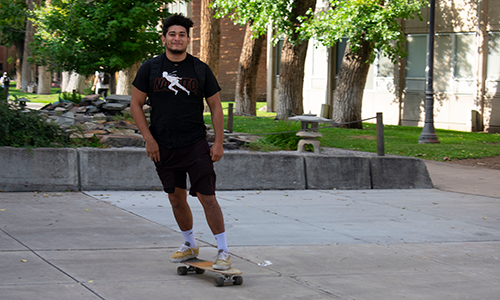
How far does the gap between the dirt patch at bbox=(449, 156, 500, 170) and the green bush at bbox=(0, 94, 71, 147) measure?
28.7 feet

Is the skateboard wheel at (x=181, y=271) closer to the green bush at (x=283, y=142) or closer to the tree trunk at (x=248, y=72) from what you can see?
the green bush at (x=283, y=142)

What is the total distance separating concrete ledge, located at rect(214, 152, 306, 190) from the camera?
8969 mm

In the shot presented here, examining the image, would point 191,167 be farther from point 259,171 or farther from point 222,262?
point 259,171

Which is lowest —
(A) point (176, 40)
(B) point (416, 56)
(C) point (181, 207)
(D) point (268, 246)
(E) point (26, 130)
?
(D) point (268, 246)

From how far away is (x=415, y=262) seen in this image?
5.34 meters

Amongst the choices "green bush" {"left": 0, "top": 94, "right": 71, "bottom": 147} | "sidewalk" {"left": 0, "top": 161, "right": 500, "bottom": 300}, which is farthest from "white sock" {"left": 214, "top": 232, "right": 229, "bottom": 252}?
"green bush" {"left": 0, "top": 94, "right": 71, "bottom": 147}

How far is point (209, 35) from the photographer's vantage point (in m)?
24.4

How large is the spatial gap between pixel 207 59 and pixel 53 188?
17021mm

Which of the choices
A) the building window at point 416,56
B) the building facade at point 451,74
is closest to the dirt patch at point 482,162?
the building facade at point 451,74

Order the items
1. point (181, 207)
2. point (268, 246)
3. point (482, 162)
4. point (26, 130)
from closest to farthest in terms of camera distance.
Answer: point (181, 207) → point (268, 246) → point (26, 130) → point (482, 162)

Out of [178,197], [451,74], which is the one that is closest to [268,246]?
[178,197]

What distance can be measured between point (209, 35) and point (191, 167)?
20432mm

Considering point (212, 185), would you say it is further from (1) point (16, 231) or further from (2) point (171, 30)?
(1) point (16, 231)

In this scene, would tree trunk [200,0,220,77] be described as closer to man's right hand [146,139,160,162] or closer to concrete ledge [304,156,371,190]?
concrete ledge [304,156,371,190]
